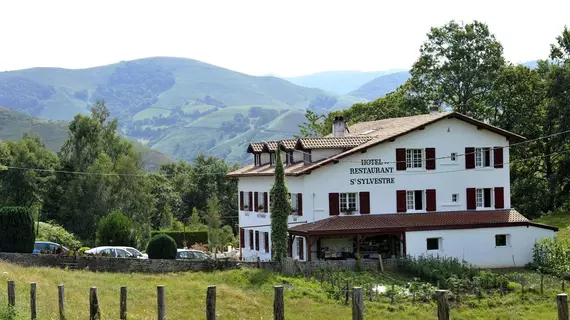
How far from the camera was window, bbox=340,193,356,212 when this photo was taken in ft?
158

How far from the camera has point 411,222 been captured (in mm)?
47562

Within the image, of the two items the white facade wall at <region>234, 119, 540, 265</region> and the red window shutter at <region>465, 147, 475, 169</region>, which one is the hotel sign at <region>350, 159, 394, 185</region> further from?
the red window shutter at <region>465, 147, 475, 169</region>

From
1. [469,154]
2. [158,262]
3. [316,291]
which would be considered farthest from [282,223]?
[469,154]

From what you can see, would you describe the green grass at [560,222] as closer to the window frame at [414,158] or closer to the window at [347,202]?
the window frame at [414,158]

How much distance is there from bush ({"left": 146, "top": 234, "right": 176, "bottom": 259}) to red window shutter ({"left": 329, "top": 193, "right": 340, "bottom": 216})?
8.70 m

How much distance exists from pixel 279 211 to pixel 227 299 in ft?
45.5

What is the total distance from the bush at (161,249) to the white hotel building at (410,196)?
6521mm

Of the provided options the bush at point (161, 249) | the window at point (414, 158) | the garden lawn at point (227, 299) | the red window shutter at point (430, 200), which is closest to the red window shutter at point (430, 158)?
the window at point (414, 158)

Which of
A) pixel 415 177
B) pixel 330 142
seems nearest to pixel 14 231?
pixel 330 142

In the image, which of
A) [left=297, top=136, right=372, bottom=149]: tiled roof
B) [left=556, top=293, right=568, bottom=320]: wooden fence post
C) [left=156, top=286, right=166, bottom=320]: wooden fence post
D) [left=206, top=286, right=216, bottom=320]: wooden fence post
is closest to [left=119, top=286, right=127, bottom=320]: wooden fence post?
[left=156, top=286, right=166, bottom=320]: wooden fence post

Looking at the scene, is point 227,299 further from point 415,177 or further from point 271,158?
point 271,158

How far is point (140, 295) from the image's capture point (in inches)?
1254

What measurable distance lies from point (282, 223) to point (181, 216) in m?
57.5

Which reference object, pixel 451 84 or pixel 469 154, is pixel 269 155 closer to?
pixel 469 154
